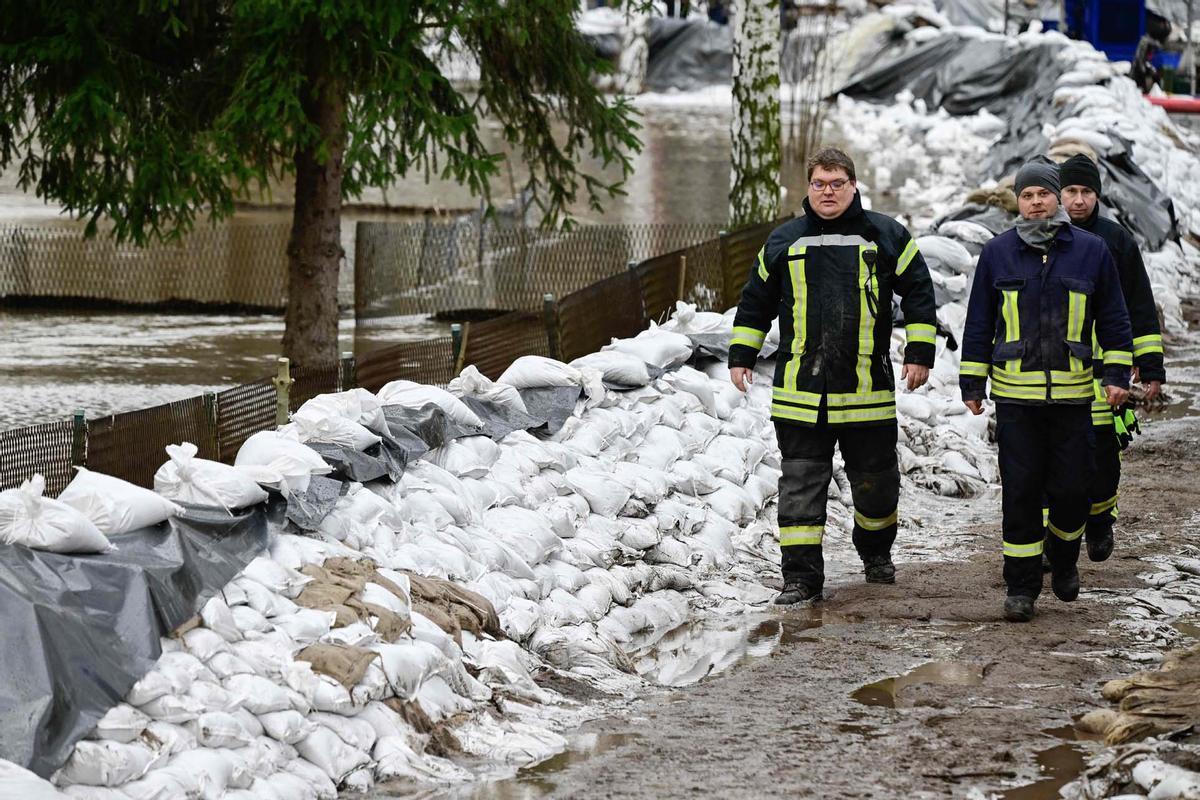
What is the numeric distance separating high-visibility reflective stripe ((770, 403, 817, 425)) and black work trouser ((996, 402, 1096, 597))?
2.13 feet

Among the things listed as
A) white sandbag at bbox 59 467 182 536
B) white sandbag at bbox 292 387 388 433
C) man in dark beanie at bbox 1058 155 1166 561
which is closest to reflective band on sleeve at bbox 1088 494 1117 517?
man in dark beanie at bbox 1058 155 1166 561

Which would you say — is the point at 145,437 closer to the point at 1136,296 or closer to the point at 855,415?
the point at 855,415

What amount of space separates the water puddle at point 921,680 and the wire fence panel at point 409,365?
282cm

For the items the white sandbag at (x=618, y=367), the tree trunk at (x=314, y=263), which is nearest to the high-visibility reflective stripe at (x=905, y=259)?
the white sandbag at (x=618, y=367)

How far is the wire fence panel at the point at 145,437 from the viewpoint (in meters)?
5.47

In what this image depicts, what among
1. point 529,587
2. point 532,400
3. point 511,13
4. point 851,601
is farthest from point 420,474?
point 511,13

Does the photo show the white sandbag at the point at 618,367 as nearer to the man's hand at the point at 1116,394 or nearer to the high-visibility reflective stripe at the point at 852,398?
the high-visibility reflective stripe at the point at 852,398

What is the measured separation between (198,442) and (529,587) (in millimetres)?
1308

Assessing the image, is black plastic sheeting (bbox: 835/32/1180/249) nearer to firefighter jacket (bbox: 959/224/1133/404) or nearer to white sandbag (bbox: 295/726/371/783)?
firefighter jacket (bbox: 959/224/1133/404)

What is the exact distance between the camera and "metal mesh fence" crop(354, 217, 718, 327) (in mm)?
15664

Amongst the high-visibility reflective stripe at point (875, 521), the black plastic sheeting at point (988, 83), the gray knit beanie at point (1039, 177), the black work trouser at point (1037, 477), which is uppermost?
the black plastic sheeting at point (988, 83)

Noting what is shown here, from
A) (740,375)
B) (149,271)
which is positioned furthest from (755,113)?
(740,375)

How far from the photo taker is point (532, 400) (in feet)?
23.1

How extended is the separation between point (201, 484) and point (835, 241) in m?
2.41
